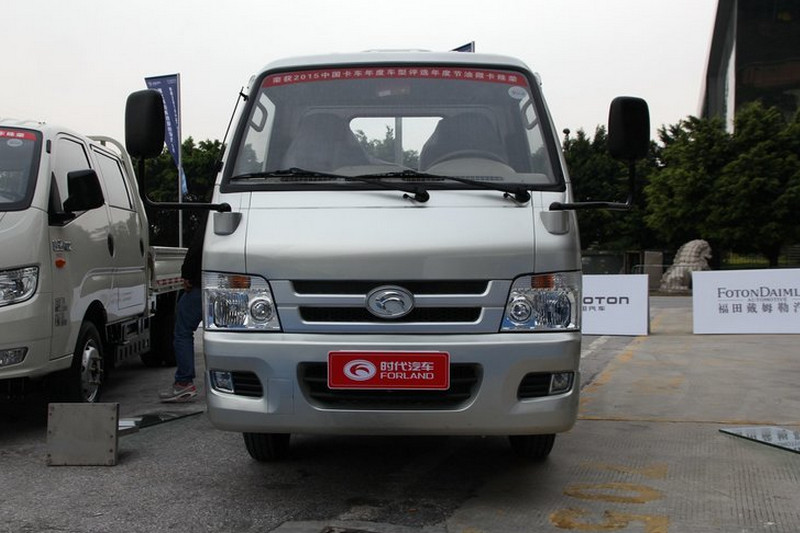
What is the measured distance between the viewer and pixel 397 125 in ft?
14.7

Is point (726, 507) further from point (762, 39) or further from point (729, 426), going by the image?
point (762, 39)

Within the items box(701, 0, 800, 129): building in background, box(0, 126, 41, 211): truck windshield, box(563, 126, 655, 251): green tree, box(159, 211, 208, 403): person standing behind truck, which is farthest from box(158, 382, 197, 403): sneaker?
box(701, 0, 800, 129): building in background

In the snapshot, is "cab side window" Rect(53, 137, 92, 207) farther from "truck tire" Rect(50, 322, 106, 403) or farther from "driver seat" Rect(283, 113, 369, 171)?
"driver seat" Rect(283, 113, 369, 171)

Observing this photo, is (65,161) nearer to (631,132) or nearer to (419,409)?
(419,409)

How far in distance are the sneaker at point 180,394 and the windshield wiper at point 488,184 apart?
11.7 feet

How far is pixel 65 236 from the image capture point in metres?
5.66

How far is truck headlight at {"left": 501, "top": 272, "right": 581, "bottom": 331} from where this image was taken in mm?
3787

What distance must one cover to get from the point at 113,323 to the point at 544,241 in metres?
4.14

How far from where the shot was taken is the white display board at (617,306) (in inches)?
565

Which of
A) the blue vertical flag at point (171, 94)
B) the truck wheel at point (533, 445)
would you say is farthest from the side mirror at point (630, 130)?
the blue vertical flag at point (171, 94)

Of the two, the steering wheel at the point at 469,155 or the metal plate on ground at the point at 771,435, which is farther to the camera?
the metal plate on ground at the point at 771,435

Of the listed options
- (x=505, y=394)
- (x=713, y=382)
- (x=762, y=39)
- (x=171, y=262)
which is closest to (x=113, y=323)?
(x=171, y=262)

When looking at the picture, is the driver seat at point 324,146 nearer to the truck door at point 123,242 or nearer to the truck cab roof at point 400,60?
the truck cab roof at point 400,60

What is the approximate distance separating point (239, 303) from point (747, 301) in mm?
11962
